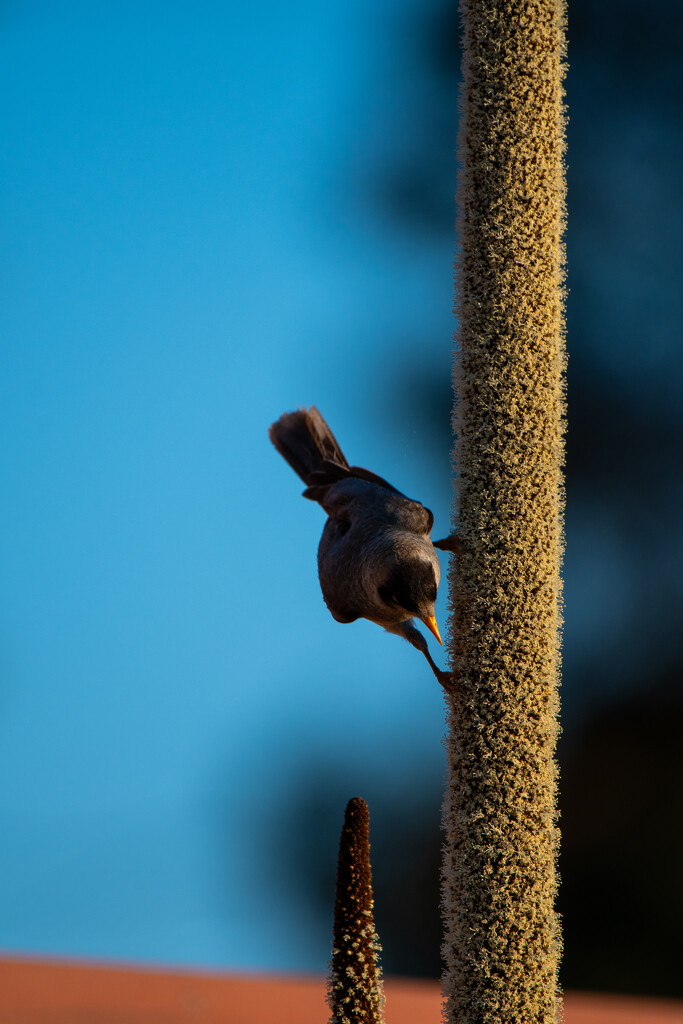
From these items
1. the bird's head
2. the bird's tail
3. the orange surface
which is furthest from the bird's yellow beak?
the orange surface

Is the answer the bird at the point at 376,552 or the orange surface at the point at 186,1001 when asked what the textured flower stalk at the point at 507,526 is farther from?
the orange surface at the point at 186,1001

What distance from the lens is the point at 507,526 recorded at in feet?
3.21

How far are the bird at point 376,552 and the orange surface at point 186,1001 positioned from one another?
4.41ft

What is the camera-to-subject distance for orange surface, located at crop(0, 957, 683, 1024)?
6.77 feet

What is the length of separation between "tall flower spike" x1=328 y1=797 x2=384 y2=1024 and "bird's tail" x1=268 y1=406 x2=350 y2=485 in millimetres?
500

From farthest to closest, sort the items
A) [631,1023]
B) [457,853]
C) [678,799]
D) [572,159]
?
[572,159], [678,799], [631,1023], [457,853]

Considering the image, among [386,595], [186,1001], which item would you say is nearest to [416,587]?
[386,595]

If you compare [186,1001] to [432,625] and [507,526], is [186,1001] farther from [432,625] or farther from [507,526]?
[507,526]

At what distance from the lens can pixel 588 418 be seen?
325 cm

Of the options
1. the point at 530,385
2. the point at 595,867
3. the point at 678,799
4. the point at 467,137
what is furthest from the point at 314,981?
the point at 467,137

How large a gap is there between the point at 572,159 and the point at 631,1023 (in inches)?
102

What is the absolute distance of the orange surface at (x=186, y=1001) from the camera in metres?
2.06

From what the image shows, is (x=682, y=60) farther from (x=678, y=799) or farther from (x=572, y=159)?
(x=678, y=799)

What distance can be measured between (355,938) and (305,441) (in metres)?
0.64
